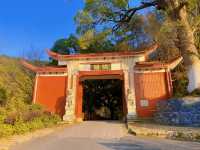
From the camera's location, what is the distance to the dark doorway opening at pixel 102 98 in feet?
78.2

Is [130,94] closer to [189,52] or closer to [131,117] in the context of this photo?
[131,117]

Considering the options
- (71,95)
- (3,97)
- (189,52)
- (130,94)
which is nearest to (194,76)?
(189,52)

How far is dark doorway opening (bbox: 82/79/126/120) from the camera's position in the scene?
23828 millimetres

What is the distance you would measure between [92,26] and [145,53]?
396cm

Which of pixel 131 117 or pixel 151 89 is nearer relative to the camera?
pixel 131 117

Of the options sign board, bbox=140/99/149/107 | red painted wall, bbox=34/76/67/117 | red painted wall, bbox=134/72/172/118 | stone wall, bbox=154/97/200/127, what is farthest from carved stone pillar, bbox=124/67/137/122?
red painted wall, bbox=34/76/67/117

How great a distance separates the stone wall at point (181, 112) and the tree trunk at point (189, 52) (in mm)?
1364

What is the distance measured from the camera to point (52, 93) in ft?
57.6

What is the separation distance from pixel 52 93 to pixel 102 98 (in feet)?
28.6

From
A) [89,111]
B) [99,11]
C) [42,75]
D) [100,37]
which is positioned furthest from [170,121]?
[89,111]

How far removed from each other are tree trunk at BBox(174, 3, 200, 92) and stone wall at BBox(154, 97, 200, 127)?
136cm

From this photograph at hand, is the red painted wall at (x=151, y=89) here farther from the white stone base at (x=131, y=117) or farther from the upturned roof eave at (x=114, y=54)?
the upturned roof eave at (x=114, y=54)

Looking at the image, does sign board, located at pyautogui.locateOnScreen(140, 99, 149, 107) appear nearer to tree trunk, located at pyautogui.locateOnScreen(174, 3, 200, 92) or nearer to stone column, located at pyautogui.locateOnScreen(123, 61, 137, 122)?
stone column, located at pyautogui.locateOnScreen(123, 61, 137, 122)

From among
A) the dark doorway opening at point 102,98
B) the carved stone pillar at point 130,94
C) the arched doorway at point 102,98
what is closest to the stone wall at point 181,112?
the carved stone pillar at point 130,94
